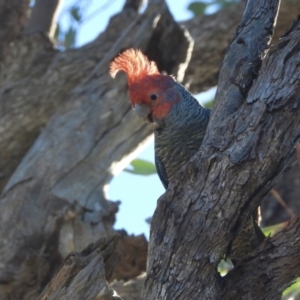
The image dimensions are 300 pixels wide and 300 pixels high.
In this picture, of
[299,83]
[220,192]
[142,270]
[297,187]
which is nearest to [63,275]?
[220,192]

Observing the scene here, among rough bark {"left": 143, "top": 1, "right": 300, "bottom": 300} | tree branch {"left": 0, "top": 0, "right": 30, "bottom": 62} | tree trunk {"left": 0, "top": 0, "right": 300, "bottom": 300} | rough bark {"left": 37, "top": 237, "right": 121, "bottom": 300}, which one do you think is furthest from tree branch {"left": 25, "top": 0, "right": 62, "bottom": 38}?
rough bark {"left": 143, "top": 1, "right": 300, "bottom": 300}

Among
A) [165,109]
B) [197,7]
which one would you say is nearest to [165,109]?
[165,109]

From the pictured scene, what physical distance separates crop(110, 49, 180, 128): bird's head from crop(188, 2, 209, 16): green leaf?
242cm

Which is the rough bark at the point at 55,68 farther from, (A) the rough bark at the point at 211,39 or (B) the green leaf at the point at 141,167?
(B) the green leaf at the point at 141,167

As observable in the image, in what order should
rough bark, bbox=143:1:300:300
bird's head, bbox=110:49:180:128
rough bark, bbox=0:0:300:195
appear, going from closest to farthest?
rough bark, bbox=143:1:300:300, bird's head, bbox=110:49:180:128, rough bark, bbox=0:0:300:195

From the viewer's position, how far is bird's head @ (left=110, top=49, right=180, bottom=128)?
392 centimetres

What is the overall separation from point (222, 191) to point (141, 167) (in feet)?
8.83

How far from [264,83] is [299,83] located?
138mm

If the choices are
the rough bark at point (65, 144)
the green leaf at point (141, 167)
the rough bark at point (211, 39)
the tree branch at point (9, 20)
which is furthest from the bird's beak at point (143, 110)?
the tree branch at point (9, 20)

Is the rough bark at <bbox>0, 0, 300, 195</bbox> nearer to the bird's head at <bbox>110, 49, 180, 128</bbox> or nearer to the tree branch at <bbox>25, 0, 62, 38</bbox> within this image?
the tree branch at <bbox>25, 0, 62, 38</bbox>

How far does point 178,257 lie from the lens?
2.87 meters

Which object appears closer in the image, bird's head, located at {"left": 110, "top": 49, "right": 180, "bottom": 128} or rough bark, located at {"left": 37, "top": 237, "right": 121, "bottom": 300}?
rough bark, located at {"left": 37, "top": 237, "right": 121, "bottom": 300}

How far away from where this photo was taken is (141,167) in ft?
18.2

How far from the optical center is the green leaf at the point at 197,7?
630cm
